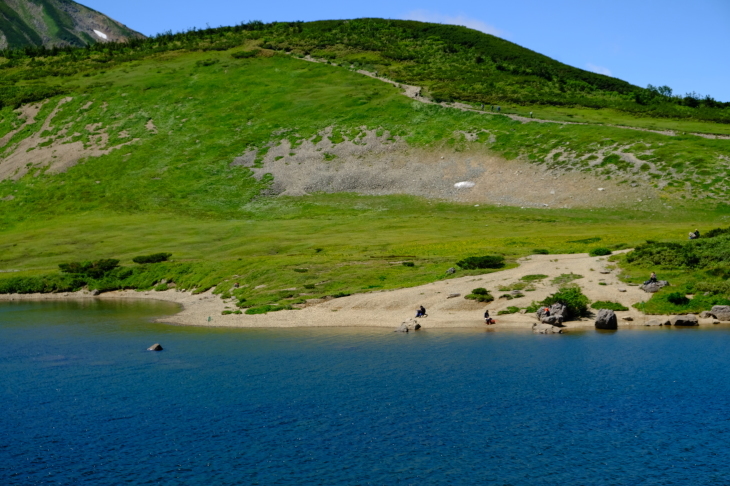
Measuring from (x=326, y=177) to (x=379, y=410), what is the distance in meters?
116

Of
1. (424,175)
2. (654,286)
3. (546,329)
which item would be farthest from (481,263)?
(424,175)

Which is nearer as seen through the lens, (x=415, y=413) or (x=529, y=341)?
(x=415, y=413)

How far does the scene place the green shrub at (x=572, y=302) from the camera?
56.1m

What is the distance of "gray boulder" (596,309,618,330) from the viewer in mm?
52531

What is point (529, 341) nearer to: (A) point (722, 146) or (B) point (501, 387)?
(B) point (501, 387)

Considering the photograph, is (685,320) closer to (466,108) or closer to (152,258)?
(152,258)

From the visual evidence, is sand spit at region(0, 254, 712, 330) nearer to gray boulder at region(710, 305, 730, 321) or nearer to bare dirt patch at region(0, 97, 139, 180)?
gray boulder at region(710, 305, 730, 321)

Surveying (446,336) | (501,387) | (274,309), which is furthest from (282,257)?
(501,387)

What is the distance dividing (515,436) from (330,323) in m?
31.7

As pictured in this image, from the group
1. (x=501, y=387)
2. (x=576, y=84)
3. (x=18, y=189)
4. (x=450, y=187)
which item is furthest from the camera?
(x=576, y=84)

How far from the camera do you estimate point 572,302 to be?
56.6m

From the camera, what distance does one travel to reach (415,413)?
35.5 metres

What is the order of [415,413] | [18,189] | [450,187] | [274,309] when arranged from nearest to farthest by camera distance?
[415,413], [274,309], [450,187], [18,189]

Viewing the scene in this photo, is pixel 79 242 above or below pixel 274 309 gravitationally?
above
